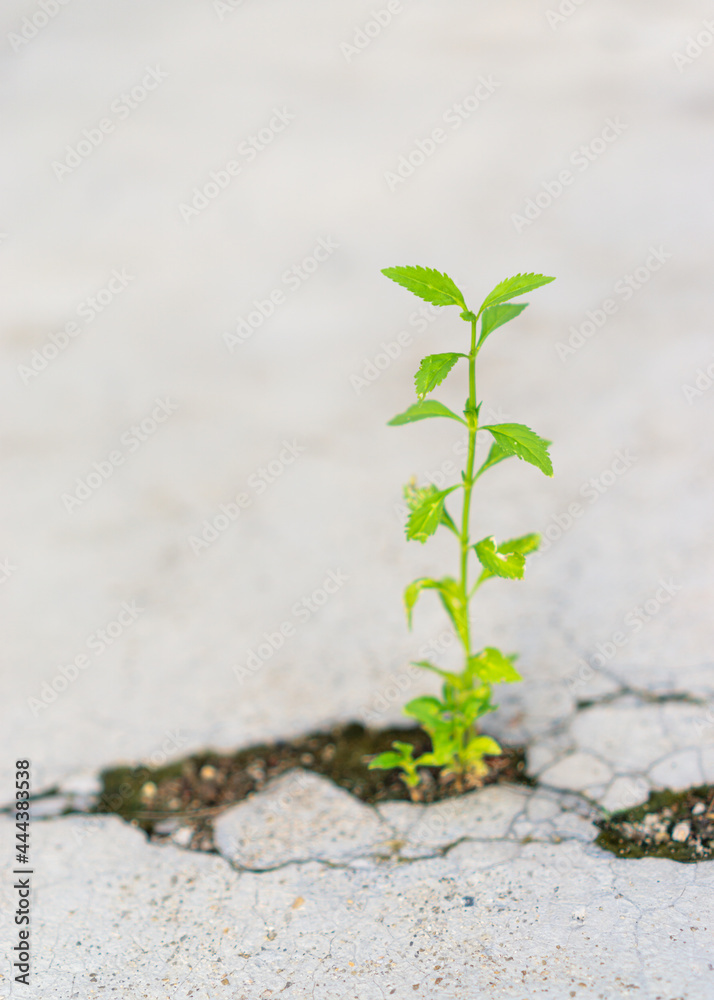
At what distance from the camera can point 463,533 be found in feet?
6.62

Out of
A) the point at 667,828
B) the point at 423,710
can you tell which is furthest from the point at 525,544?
the point at 667,828

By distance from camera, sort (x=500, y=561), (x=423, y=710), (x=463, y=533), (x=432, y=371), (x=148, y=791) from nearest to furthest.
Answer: (x=432, y=371)
(x=500, y=561)
(x=463, y=533)
(x=423, y=710)
(x=148, y=791)

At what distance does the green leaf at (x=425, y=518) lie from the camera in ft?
6.02

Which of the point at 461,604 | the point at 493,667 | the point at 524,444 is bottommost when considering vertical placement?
the point at 493,667

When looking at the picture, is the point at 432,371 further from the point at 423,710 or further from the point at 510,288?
the point at 423,710

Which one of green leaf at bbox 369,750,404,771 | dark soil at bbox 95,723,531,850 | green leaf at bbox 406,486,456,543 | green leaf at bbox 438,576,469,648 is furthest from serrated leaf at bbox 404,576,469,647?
dark soil at bbox 95,723,531,850

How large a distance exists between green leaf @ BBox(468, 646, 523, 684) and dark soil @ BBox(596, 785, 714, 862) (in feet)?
1.61

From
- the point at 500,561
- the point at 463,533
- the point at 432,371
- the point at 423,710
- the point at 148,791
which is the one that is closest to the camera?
the point at 432,371

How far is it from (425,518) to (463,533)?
20 centimetres

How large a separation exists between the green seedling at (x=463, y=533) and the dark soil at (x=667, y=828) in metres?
0.36

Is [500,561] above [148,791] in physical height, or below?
above

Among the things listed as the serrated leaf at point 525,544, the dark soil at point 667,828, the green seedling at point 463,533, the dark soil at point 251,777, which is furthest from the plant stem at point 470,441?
the dark soil at point 667,828

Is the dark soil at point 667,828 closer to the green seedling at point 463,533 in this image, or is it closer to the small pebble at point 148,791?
the green seedling at point 463,533

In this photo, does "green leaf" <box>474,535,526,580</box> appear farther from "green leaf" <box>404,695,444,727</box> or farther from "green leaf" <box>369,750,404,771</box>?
"green leaf" <box>369,750,404,771</box>
